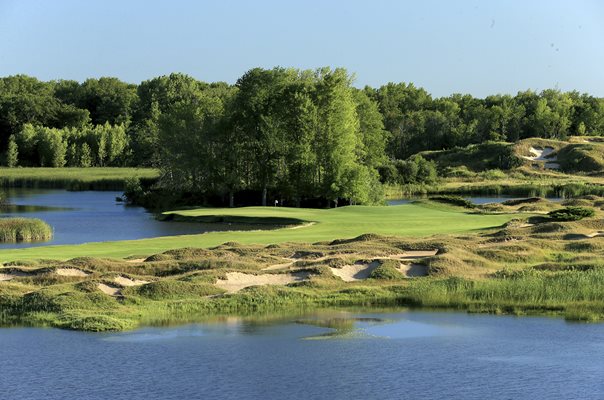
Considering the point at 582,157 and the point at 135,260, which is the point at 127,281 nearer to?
the point at 135,260

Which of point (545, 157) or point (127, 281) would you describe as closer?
point (127, 281)

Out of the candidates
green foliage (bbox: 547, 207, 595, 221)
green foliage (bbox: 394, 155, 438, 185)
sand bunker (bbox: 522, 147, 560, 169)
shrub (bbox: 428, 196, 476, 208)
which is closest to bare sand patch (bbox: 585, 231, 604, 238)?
green foliage (bbox: 547, 207, 595, 221)

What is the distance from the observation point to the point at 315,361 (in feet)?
87.5

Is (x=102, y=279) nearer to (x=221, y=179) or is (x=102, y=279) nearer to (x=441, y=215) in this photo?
(x=441, y=215)

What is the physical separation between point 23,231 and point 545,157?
10822 cm

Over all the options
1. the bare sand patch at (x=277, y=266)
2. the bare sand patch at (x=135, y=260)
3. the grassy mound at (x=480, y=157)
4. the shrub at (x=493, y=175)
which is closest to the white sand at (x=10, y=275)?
the bare sand patch at (x=135, y=260)

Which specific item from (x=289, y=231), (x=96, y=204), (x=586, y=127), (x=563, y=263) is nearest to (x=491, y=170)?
(x=586, y=127)

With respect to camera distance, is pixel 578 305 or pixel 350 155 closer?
pixel 578 305

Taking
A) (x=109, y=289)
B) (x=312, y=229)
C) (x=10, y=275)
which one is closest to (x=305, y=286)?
(x=109, y=289)

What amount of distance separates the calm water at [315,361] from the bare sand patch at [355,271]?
25.2 ft

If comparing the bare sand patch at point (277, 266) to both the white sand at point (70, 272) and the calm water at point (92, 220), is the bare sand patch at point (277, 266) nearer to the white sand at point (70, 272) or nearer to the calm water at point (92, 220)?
the white sand at point (70, 272)

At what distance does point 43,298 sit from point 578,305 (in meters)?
20.0

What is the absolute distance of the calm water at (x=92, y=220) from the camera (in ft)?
216

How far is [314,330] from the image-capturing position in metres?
31.2
